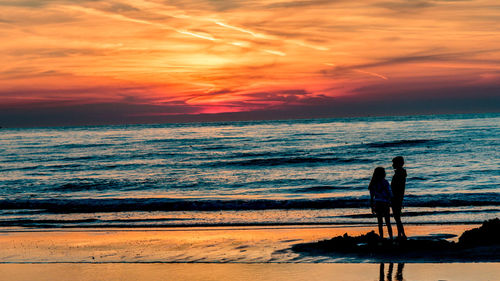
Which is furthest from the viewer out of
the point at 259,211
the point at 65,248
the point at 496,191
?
the point at 496,191

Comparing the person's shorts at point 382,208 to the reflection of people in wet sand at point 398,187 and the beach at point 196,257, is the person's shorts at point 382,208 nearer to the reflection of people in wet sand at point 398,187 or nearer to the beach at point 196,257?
the reflection of people in wet sand at point 398,187

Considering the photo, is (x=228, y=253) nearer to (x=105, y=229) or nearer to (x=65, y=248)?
(x=65, y=248)

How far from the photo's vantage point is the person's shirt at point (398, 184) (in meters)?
11.1

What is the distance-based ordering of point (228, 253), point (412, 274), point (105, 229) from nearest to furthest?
point (412, 274) < point (228, 253) < point (105, 229)

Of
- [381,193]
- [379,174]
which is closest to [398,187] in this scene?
[381,193]

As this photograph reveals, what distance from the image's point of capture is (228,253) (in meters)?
10.9

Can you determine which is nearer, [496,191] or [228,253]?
[228,253]

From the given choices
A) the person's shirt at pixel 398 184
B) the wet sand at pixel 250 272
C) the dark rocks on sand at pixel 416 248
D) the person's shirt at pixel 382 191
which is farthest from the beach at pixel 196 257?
the person's shirt at pixel 398 184

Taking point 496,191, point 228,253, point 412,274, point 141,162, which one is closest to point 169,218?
point 228,253

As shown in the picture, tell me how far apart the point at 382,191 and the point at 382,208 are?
39 cm

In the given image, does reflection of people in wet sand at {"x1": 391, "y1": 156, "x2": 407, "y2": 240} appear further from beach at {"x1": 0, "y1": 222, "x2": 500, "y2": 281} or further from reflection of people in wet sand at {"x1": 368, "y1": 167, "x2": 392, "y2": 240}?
beach at {"x1": 0, "y1": 222, "x2": 500, "y2": 281}

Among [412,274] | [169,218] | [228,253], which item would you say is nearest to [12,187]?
[169,218]

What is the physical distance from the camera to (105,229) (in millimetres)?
→ 15195

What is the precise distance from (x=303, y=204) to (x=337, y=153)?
2850cm
